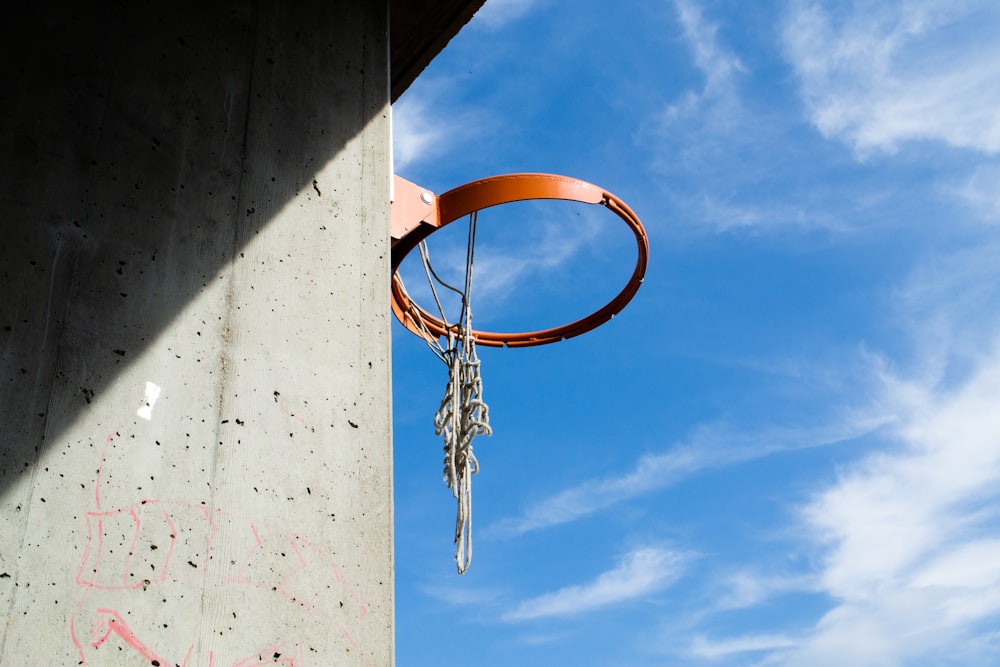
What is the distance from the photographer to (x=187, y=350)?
2.21 meters

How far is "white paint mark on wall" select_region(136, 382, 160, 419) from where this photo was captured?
82.5 inches

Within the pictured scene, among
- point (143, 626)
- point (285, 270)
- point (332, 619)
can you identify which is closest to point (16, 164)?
point (285, 270)

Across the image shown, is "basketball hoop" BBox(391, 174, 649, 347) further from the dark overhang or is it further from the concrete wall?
the concrete wall

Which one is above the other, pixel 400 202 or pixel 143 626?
pixel 400 202

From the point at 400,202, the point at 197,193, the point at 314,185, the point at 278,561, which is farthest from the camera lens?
the point at 400,202

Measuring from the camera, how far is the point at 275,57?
271cm

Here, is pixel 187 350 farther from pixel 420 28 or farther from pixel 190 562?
pixel 420 28

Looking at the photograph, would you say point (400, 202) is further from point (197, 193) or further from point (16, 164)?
point (16, 164)

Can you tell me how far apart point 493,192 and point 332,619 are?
7.80 ft

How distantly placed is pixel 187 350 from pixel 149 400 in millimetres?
157

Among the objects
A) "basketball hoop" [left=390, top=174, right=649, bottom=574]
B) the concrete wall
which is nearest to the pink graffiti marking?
the concrete wall

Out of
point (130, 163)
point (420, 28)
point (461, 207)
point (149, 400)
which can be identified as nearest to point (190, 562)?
point (149, 400)

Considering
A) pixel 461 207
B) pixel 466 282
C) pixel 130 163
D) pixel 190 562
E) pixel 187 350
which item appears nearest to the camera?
pixel 190 562

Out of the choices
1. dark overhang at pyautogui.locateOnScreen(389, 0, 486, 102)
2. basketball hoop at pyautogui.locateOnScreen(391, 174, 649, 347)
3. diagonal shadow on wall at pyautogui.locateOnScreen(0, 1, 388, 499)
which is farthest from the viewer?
basketball hoop at pyautogui.locateOnScreen(391, 174, 649, 347)
